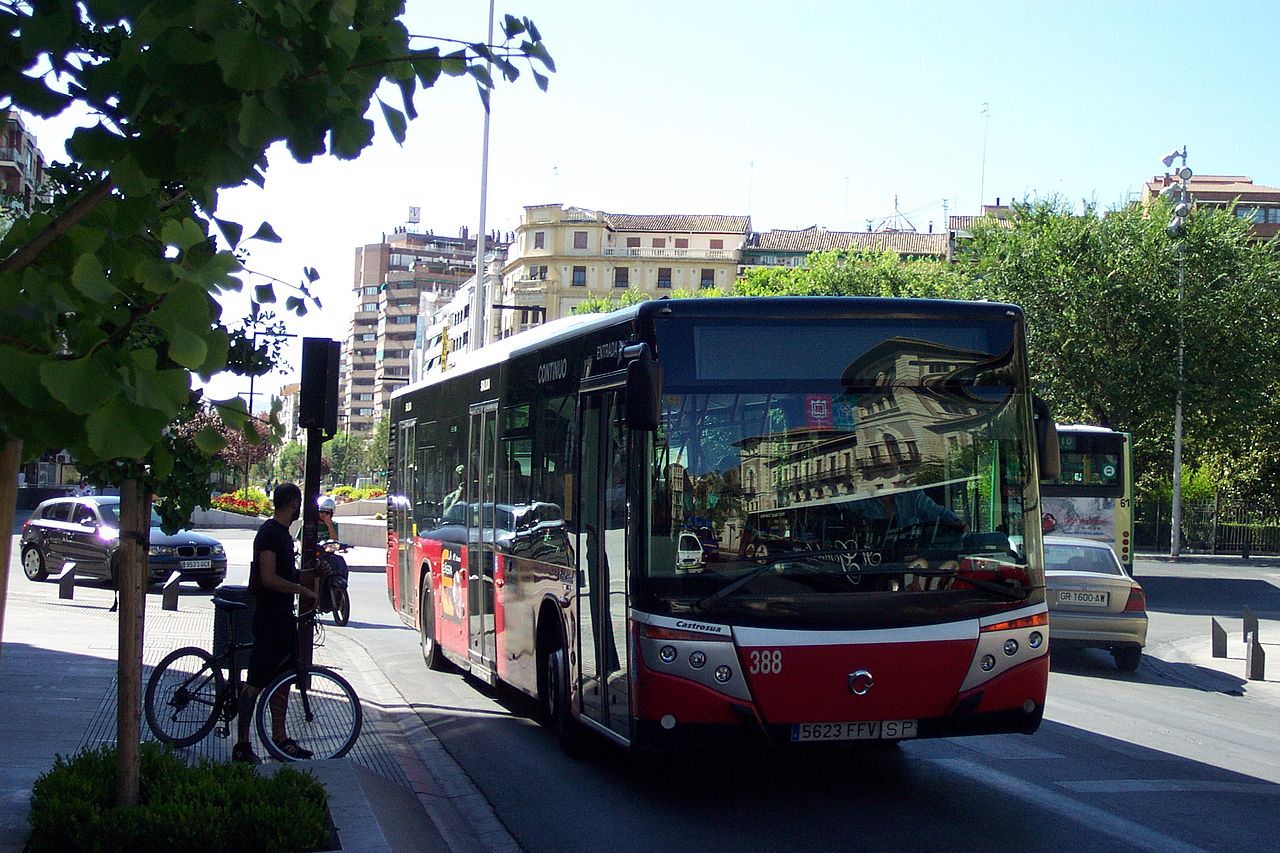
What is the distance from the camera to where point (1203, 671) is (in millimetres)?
17438

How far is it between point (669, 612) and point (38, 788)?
129 inches

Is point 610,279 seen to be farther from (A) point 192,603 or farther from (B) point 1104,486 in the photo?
(A) point 192,603

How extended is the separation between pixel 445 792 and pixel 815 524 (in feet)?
9.81

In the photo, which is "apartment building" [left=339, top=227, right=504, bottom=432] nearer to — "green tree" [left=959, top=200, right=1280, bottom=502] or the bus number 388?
"green tree" [left=959, top=200, right=1280, bottom=502]

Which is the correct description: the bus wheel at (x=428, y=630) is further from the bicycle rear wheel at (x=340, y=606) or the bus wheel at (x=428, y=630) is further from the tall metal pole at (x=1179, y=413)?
the tall metal pole at (x=1179, y=413)

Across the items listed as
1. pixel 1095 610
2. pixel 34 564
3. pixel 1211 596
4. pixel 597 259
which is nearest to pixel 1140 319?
pixel 1211 596

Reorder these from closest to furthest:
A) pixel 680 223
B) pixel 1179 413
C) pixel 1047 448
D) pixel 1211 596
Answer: pixel 1047 448
pixel 1211 596
pixel 1179 413
pixel 680 223

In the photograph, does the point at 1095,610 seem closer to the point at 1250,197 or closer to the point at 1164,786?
the point at 1164,786

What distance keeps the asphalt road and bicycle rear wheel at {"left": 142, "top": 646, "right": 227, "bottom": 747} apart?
178 centimetres

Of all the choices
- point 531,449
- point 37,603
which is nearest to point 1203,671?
point 531,449

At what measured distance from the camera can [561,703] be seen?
32.6 ft

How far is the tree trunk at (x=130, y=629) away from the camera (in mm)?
6223

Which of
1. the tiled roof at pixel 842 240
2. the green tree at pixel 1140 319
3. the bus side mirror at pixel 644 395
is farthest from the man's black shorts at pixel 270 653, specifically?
the tiled roof at pixel 842 240

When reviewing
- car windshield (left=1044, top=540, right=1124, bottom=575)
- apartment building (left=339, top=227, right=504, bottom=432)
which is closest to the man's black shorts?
car windshield (left=1044, top=540, right=1124, bottom=575)
